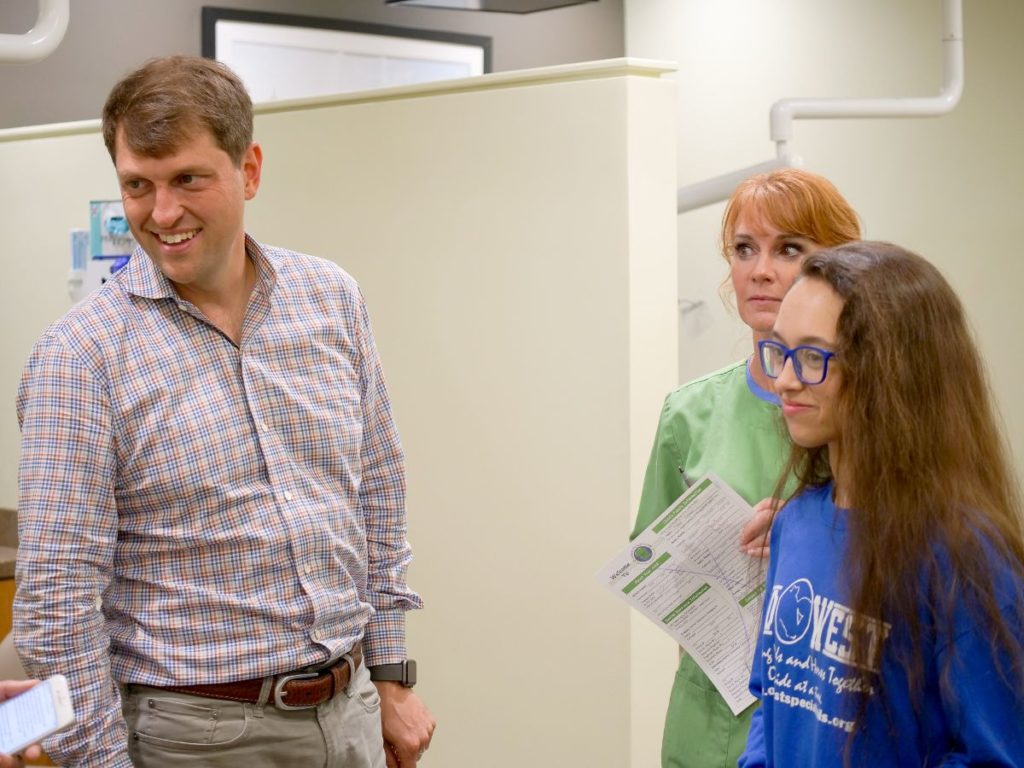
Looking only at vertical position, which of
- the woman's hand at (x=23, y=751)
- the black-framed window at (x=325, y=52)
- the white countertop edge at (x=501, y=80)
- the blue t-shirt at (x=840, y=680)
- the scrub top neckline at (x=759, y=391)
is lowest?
the woman's hand at (x=23, y=751)

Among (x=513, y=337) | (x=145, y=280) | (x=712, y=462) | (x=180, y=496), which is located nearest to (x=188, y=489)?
(x=180, y=496)

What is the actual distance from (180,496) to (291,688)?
282 mm

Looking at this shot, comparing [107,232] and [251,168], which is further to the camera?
[107,232]

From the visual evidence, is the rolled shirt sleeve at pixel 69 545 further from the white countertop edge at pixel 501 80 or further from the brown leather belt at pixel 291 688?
the white countertop edge at pixel 501 80

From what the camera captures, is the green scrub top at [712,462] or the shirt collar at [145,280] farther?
the green scrub top at [712,462]

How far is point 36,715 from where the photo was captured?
1362 mm

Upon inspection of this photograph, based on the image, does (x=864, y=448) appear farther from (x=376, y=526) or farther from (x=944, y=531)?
(x=376, y=526)

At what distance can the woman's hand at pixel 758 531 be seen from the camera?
1665mm

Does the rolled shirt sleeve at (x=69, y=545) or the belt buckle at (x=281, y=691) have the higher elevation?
the rolled shirt sleeve at (x=69, y=545)

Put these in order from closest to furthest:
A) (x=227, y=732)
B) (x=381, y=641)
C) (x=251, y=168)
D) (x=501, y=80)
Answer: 1. (x=227, y=732)
2. (x=251, y=168)
3. (x=381, y=641)
4. (x=501, y=80)

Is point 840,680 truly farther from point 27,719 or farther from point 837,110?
point 837,110

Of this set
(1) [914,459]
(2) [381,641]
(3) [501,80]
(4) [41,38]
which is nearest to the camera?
(1) [914,459]

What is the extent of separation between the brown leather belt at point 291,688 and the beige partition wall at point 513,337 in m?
1.16

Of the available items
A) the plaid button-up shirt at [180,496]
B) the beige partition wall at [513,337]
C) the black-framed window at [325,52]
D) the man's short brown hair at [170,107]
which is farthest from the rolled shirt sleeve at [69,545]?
the black-framed window at [325,52]
